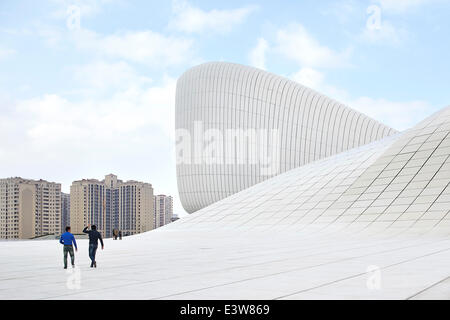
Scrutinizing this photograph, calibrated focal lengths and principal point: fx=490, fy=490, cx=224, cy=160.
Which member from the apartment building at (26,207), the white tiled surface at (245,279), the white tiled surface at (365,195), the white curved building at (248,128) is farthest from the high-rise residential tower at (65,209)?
the white tiled surface at (245,279)

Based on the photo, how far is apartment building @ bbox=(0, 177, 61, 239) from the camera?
10975cm

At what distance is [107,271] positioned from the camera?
11.7 meters

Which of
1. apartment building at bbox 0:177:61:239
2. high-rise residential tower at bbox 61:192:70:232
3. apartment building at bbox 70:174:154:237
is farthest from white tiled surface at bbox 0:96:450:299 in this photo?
high-rise residential tower at bbox 61:192:70:232

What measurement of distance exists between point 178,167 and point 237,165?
703 cm

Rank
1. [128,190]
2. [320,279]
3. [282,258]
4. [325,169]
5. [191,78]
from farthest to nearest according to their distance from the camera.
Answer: [128,190]
[191,78]
[325,169]
[282,258]
[320,279]

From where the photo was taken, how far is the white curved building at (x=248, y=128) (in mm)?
54906

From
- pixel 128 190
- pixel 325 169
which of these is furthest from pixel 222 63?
pixel 128 190

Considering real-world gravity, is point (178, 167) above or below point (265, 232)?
above

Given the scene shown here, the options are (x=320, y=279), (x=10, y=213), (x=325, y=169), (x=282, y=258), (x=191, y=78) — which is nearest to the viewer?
(x=320, y=279)

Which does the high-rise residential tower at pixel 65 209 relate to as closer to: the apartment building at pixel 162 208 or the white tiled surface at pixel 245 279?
the apartment building at pixel 162 208

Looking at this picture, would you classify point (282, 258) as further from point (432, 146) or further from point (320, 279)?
point (432, 146)

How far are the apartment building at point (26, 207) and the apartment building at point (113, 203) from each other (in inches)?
217

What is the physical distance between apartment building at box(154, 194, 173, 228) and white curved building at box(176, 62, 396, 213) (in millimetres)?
89507

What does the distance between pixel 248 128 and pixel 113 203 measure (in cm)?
7403
